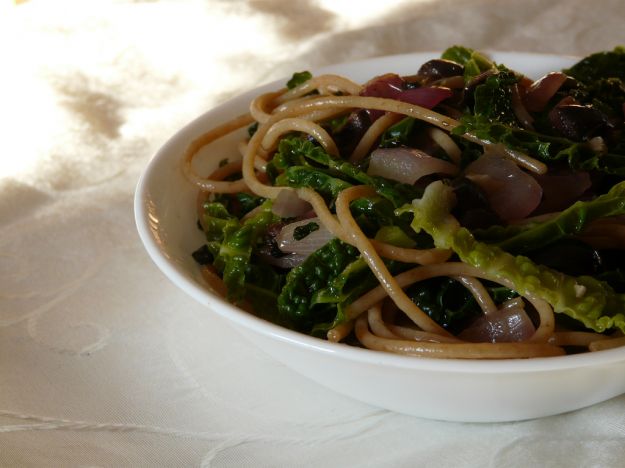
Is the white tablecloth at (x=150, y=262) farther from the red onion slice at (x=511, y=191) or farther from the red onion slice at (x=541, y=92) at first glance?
the red onion slice at (x=541, y=92)

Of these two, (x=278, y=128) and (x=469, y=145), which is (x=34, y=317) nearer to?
(x=278, y=128)

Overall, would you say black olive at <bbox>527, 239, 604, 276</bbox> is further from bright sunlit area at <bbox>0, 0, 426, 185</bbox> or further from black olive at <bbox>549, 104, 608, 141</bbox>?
bright sunlit area at <bbox>0, 0, 426, 185</bbox>

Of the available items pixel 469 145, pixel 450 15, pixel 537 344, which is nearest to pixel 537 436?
pixel 537 344

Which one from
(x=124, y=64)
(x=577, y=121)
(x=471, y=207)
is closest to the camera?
(x=471, y=207)

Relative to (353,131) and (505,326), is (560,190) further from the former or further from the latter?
(353,131)

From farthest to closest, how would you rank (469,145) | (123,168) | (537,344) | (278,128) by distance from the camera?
(123,168) < (278,128) < (469,145) < (537,344)

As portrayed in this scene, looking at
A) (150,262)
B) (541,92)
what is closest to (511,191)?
(541,92)

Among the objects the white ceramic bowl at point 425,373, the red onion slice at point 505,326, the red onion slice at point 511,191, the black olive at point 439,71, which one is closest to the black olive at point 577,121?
the red onion slice at point 511,191
